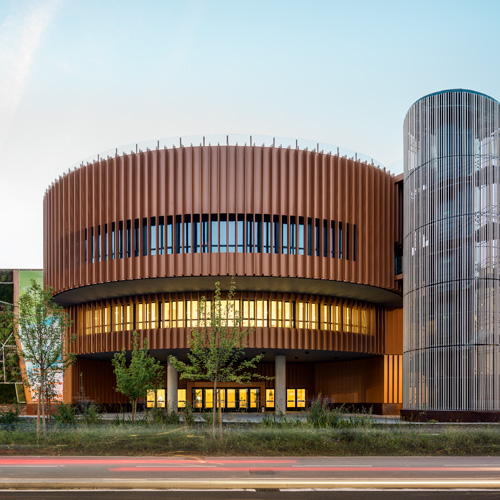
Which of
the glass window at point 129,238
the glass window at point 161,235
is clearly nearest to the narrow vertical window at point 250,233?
the glass window at point 161,235

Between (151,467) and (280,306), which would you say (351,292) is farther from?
(151,467)

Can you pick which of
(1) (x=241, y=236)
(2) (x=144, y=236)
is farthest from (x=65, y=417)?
(1) (x=241, y=236)

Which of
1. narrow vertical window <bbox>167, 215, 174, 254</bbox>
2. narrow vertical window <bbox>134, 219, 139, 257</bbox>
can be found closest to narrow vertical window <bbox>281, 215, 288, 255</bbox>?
narrow vertical window <bbox>167, 215, 174, 254</bbox>

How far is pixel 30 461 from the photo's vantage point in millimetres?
19109

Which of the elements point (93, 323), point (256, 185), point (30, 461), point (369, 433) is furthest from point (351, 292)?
point (30, 461)

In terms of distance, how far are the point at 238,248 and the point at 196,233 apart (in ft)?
9.11

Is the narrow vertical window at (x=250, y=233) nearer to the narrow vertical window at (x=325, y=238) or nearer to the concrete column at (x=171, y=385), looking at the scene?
the narrow vertical window at (x=325, y=238)

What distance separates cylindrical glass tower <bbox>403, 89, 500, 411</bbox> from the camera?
1453 inches

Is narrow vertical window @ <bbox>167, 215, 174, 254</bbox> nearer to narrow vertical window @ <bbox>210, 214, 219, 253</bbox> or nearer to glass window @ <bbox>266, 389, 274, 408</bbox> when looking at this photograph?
narrow vertical window @ <bbox>210, 214, 219, 253</bbox>

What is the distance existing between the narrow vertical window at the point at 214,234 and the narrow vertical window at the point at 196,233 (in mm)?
770

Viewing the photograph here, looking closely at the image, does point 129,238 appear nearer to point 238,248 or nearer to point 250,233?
point 238,248

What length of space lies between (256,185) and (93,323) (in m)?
17.0

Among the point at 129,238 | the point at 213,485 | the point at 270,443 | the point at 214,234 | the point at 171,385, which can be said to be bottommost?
the point at 171,385

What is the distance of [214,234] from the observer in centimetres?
4275
